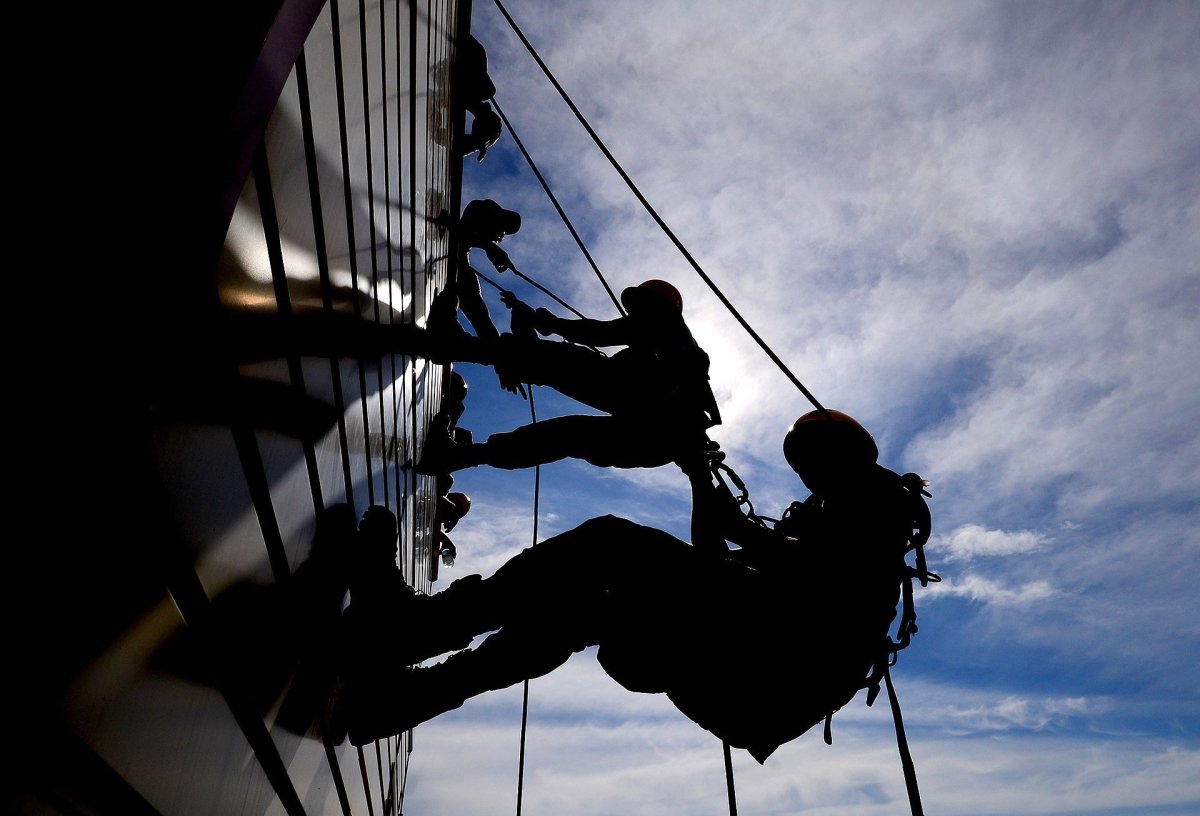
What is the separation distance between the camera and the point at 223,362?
1.46m

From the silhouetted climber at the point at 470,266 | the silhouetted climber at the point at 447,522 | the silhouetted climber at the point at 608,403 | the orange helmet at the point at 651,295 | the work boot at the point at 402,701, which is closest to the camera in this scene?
the work boot at the point at 402,701

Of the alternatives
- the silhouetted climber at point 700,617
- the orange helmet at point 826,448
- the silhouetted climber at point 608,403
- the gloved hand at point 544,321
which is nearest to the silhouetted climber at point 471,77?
the gloved hand at point 544,321

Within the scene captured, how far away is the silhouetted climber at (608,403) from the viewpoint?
10.9 ft

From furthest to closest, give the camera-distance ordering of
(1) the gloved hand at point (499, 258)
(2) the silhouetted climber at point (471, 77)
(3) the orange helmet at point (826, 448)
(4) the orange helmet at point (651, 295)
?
1. (2) the silhouetted climber at point (471, 77)
2. (1) the gloved hand at point (499, 258)
3. (4) the orange helmet at point (651, 295)
4. (3) the orange helmet at point (826, 448)

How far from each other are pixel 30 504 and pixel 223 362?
604 millimetres

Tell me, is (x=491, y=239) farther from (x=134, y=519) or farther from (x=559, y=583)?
(x=134, y=519)

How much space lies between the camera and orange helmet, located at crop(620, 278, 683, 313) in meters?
3.95

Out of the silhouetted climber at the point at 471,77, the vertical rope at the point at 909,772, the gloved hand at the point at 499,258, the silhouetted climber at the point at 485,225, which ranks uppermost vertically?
the silhouetted climber at the point at 471,77

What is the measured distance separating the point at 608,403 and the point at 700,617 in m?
1.26

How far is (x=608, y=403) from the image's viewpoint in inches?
135

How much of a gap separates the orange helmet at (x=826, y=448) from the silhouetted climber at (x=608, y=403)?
51 centimetres

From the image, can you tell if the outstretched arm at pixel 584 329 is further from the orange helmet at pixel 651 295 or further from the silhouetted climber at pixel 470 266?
the silhouetted climber at pixel 470 266

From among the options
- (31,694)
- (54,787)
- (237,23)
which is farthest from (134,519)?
(237,23)

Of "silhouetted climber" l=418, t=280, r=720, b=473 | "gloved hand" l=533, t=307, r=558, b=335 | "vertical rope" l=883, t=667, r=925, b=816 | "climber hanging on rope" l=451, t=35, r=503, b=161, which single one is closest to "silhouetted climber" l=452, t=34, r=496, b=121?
Result: "climber hanging on rope" l=451, t=35, r=503, b=161
